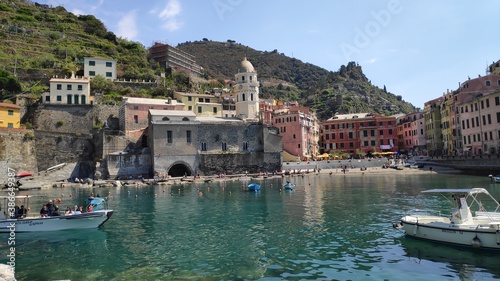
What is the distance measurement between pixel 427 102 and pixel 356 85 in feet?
210

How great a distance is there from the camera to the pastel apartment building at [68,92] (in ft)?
185

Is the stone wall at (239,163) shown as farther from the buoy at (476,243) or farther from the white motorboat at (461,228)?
the buoy at (476,243)

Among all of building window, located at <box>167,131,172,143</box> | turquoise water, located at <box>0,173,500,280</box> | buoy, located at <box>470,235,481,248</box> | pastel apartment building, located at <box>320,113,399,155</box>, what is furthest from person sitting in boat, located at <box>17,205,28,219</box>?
pastel apartment building, located at <box>320,113,399,155</box>

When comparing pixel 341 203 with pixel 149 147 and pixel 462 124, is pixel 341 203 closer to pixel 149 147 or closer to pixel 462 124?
pixel 149 147

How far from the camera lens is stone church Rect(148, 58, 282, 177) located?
53250 mm

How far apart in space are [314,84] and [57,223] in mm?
163621

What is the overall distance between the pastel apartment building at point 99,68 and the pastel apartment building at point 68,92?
373 inches

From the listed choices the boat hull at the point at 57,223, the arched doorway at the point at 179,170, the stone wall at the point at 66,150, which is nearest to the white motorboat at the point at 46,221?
the boat hull at the point at 57,223

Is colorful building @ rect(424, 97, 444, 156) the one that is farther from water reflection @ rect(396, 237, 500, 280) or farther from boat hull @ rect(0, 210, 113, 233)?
boat hull @ rect(0, 210, 113, 233)

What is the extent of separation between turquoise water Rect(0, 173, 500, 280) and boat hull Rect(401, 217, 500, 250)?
43 centimetres

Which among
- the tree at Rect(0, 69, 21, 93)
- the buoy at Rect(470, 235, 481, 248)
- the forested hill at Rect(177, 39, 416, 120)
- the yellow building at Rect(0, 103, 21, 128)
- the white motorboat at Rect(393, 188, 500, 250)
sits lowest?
the buoy at Rect(470, 235, 481, 248)

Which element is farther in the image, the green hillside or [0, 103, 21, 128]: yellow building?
the green hillside

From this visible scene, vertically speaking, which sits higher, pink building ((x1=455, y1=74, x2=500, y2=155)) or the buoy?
pink building ((x1=455, y1=74, x2=500, y2=155))

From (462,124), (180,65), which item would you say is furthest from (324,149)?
(180,65)
